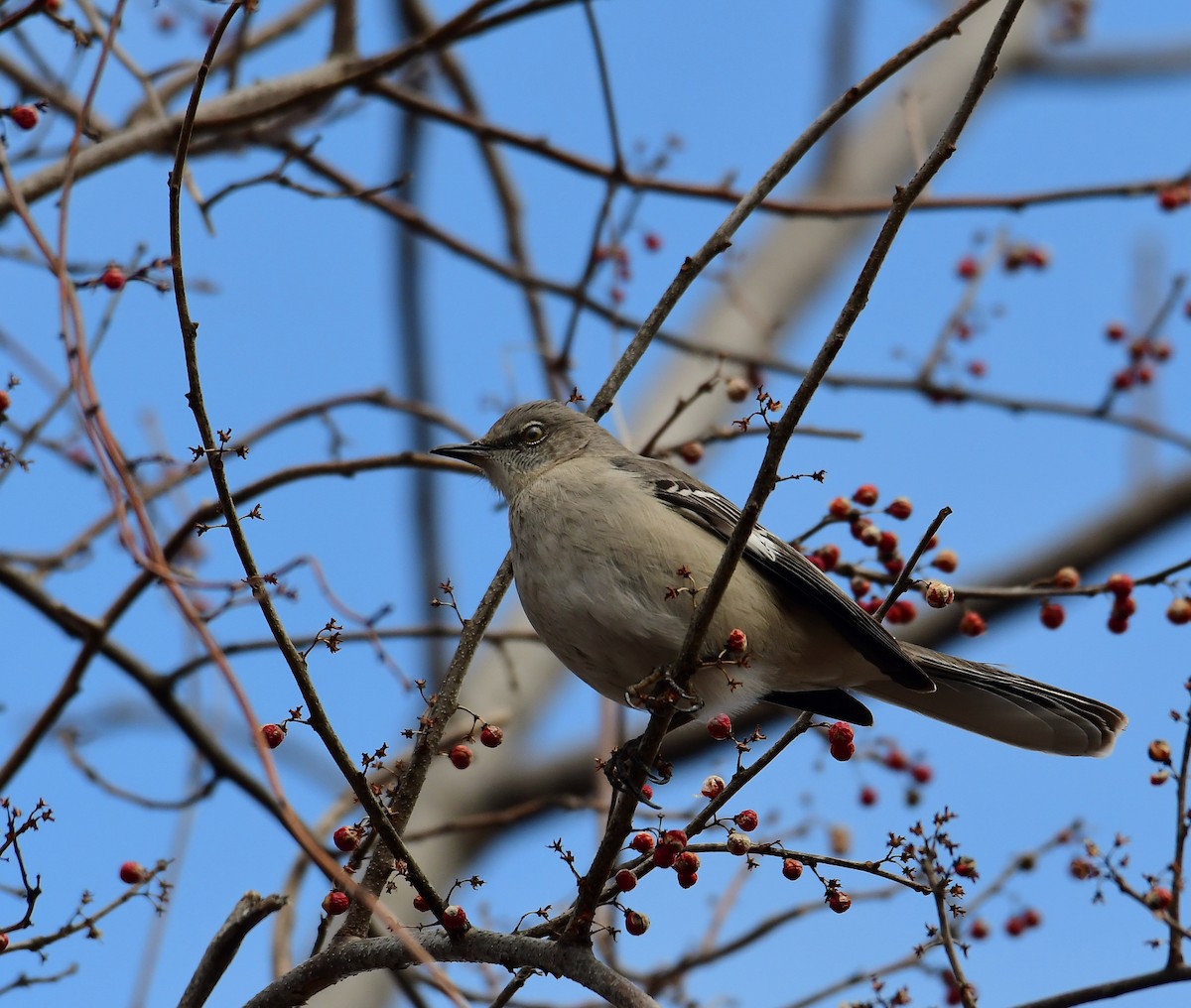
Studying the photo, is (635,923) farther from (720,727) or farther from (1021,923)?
(1021,923)

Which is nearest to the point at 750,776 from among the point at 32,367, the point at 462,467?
the point at 462,467

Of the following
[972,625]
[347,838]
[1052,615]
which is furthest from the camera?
[1052,615]

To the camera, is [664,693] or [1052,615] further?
[1052,615]

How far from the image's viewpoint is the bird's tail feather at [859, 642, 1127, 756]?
442 cm

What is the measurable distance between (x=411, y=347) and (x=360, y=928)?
543 centimetres

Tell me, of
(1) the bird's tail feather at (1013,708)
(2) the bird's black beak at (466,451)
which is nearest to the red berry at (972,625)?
(1) the bird's tail feather at (1013,708)

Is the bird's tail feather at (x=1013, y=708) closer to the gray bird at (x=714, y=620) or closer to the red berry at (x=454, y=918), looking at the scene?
the gray bird at (x=714, y=620)

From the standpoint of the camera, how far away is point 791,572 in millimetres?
4109

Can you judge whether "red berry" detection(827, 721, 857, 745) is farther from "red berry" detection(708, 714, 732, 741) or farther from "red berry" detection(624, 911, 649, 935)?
"red berry" detection(624, 911, 649, 935)

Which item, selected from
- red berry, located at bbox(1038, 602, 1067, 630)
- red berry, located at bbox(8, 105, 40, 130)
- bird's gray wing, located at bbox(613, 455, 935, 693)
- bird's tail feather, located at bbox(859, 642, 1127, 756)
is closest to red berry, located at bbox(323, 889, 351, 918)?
bird's gray wing, located at bbox(613, 455, 935, 693)

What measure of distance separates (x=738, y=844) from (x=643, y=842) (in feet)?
0.89

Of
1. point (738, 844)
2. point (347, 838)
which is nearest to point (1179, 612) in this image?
point (738, 844)

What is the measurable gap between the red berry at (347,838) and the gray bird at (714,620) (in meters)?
1.07

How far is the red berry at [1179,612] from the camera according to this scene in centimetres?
446
